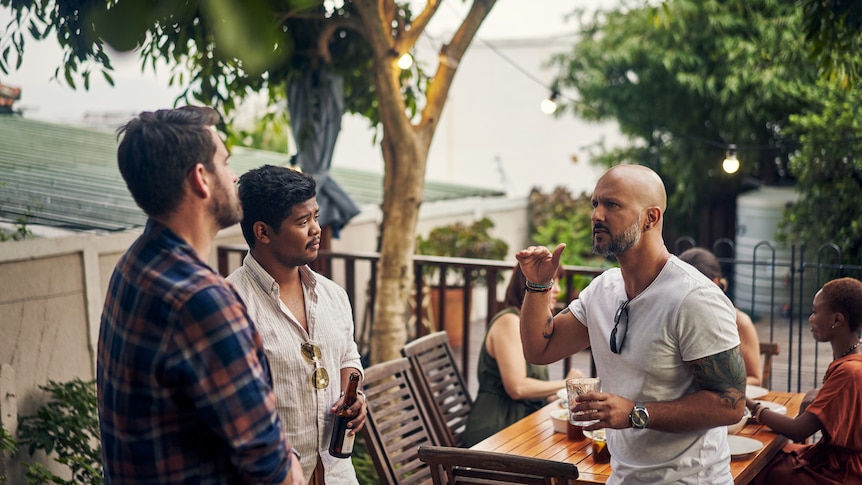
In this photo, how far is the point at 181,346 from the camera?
61.1 inches

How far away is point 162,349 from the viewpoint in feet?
5.13

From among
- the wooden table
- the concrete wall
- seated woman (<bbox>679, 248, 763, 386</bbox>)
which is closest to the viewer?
the wooden table

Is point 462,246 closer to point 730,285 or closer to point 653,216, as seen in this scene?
point 730,285

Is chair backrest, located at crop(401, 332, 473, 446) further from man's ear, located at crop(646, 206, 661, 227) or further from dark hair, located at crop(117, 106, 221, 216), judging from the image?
dark hair, located at crop(117, 106, 221, 216)

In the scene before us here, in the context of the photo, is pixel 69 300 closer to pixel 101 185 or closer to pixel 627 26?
pixel 101 185

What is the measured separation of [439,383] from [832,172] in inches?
243

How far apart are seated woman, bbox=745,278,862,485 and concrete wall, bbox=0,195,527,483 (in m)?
3.30

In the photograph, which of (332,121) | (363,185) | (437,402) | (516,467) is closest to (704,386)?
(516,467)

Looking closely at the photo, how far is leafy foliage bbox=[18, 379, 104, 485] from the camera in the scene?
12.7 ft

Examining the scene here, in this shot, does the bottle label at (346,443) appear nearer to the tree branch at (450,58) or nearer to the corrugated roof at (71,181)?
the tree branch at (450,58)

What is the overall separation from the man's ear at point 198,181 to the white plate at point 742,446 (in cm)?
219

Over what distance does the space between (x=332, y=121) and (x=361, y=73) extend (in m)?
0.43

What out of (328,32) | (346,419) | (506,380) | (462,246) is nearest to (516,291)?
(506,380)

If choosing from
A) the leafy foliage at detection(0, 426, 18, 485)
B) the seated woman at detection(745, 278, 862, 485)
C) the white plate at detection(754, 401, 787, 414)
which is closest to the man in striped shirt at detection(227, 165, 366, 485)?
the seated woman at detection(745, 278, 862, 485)
